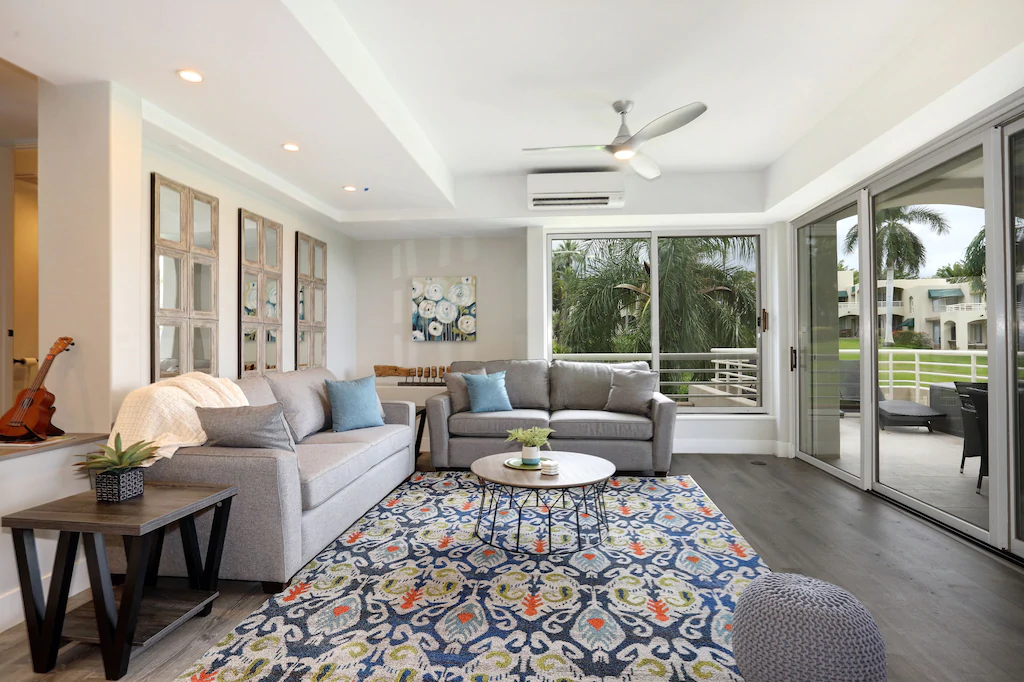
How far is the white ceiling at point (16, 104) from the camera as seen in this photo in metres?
2.95

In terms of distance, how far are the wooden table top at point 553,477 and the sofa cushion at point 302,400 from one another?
134 centimetres

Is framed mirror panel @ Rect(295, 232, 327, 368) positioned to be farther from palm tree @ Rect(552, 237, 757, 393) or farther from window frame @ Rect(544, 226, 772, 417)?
palm tree @ Rect(552, 237, 757, 393)

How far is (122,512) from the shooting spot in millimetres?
1996

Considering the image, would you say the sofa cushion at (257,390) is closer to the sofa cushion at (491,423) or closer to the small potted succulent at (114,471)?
the small potted succulent at (114,471)

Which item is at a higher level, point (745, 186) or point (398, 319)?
point (745, 186)

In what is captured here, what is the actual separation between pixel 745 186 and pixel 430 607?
4550mm

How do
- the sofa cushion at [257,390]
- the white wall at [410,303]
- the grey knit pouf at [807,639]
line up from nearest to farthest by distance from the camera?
1. the grey knit pouf at [807,639]
2. the sofa cushion at [257,390]
3. the white wall at [410,303]

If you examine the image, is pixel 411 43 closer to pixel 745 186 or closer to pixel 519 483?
pixel 519 483

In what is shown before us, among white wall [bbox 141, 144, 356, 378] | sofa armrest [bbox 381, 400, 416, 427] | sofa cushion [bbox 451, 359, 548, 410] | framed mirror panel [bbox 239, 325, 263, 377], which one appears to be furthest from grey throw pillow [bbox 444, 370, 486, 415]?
framed mirror panel [bbox 239, 325, 263, 377]

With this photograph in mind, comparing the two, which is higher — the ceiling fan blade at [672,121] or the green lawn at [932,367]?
the ceiling fan blade at [672,121]

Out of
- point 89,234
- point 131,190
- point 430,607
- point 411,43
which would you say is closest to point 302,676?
point 430,607

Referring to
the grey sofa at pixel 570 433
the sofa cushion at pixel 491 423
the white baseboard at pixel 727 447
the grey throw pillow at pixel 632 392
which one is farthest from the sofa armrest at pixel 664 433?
the white baseboard at pixel 727 447

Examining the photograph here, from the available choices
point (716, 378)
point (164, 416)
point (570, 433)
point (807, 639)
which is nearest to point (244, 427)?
point (164, 416)

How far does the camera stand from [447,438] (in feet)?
15.6
